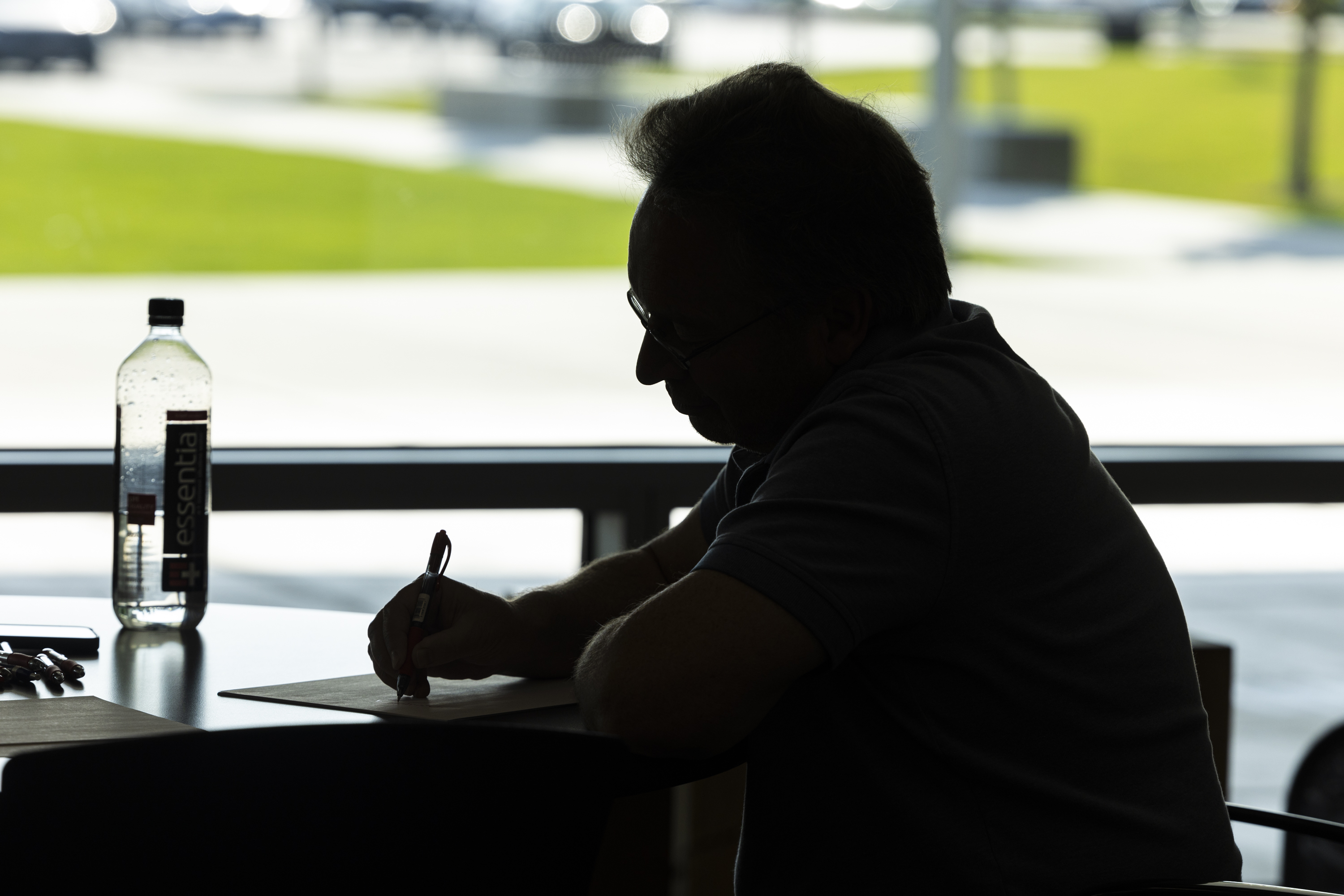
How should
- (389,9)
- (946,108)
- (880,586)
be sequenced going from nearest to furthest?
(880,586) → (389,9) → (946,108)

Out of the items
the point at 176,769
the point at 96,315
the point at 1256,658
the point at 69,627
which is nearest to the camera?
the point at 176,769

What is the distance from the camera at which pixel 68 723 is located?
1.29 metres

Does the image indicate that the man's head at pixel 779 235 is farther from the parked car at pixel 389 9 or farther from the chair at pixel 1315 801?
the parked car at pixel 389 9

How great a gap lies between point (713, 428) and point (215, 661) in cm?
56

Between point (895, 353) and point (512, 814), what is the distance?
1.94 feet

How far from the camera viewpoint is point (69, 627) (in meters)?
1.65

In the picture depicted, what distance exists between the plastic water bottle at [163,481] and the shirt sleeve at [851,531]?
707mm

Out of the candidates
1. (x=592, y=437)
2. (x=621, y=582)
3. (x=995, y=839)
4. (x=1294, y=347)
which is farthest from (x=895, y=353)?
(x=1294, y=347)

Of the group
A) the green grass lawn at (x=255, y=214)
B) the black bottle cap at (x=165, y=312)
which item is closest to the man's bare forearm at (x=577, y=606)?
the black bottle cap at (x=165, y=312)

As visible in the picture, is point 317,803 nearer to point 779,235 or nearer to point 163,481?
point 779,235

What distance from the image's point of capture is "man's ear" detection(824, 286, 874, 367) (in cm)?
136

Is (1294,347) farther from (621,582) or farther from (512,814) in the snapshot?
(512,814)

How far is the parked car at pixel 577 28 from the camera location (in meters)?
3.61

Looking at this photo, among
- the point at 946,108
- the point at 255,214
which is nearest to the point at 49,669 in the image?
the point at 255,214
